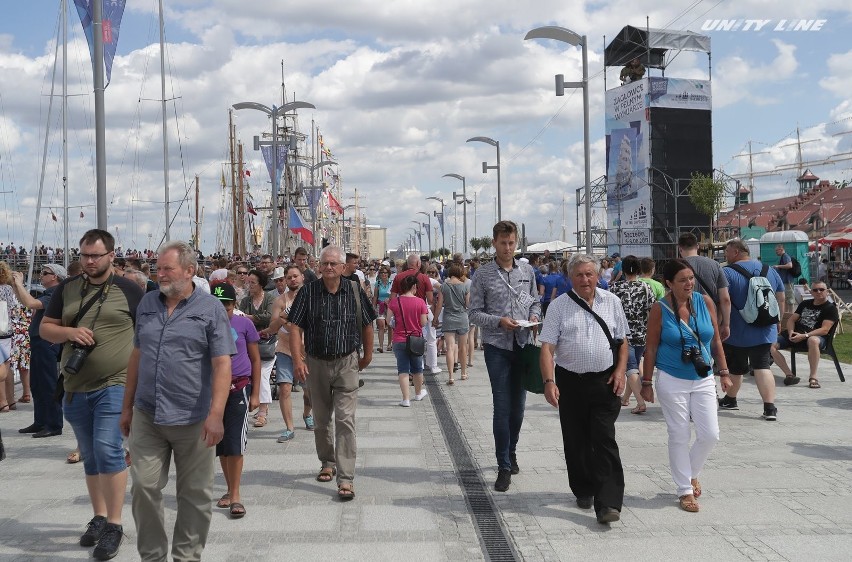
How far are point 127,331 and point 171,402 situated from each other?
1230 mm

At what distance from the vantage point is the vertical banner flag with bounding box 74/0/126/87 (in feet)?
37.4

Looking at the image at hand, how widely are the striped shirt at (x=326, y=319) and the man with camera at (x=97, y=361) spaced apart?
153 centimetres

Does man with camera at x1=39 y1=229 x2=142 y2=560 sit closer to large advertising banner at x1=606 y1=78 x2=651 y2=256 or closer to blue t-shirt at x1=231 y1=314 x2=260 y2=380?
blue t-shirt at x1=231 y1=314 x2=260 y2=380

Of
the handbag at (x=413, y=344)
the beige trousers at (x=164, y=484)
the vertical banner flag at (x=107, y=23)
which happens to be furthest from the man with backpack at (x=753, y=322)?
the vertical banner flag at (x=107, y=23)

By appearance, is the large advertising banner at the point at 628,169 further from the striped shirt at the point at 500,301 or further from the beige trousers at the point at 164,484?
the beige trousers at the point at 164,484

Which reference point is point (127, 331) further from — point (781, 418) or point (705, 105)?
point (705, 105)

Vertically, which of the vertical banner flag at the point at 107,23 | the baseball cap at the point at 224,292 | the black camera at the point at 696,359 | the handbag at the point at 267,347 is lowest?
the handbag at the point at 267,347

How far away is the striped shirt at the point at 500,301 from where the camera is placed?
668cm

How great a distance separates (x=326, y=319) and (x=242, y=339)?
2.21 ft

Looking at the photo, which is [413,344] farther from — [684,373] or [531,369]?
[684,373]

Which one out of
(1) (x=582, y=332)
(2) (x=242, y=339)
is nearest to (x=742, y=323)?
(1) (x=582, y=332)

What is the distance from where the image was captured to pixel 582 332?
5844 millimetres

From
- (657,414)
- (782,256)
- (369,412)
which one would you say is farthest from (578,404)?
(782,256)

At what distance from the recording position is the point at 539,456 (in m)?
7.73
